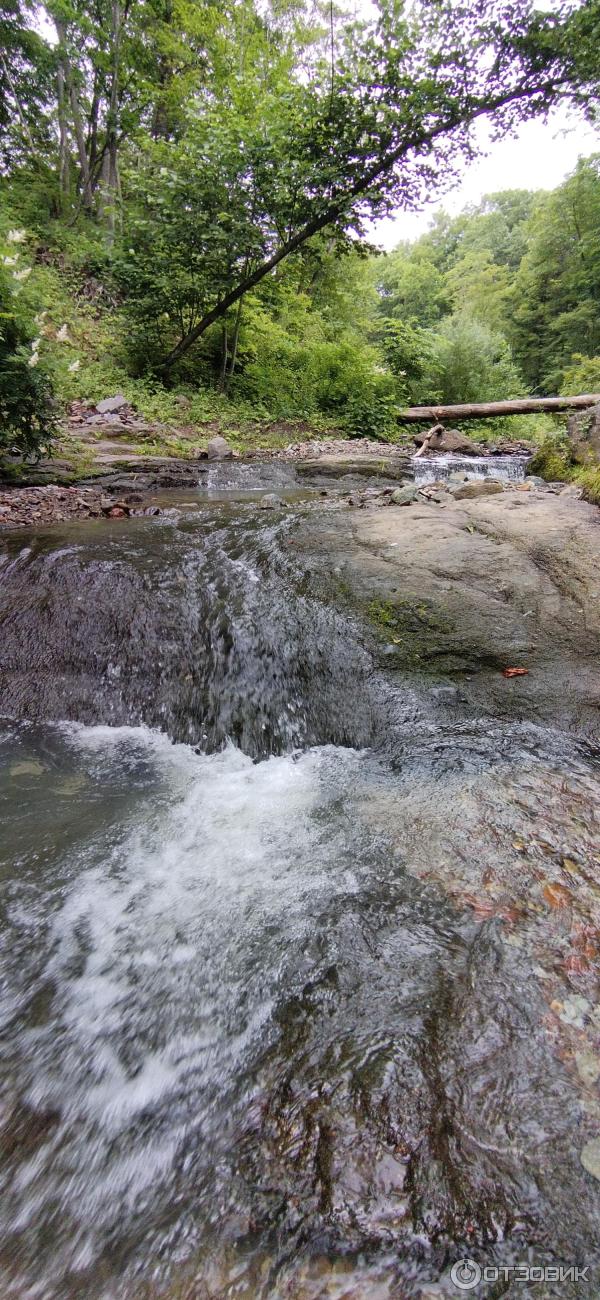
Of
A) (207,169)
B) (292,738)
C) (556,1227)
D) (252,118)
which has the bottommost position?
(292,738)

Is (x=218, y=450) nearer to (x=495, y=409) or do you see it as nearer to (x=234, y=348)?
(x=234, y=348)

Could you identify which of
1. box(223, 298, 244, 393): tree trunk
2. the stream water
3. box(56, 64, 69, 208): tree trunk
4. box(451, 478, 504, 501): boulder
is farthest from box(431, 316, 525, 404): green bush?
the stream water

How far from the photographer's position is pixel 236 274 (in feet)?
33.6

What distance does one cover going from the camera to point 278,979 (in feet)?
5.11

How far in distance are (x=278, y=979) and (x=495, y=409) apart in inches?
555

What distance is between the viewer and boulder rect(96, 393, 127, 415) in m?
9.45

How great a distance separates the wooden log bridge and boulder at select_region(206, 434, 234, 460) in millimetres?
5970

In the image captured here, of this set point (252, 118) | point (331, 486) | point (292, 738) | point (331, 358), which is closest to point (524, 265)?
point (331, 358)

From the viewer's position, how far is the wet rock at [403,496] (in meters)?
5.58

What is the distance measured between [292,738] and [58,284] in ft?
48.9

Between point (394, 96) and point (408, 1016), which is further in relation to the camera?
point (394, 96)

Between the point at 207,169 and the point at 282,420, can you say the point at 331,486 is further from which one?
the point at 207,169

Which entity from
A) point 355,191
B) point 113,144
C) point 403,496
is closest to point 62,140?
point 113,144

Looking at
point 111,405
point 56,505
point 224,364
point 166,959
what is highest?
point 224,364
